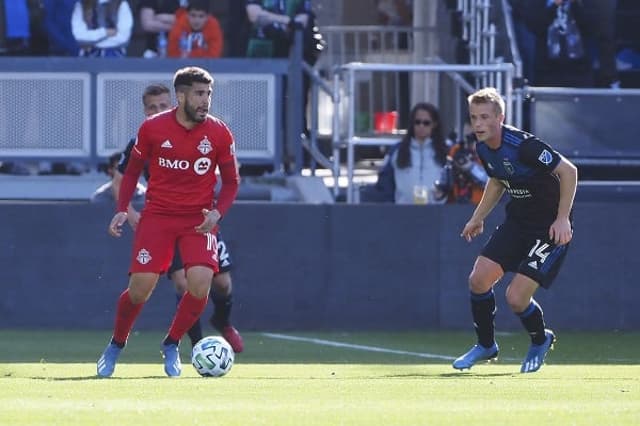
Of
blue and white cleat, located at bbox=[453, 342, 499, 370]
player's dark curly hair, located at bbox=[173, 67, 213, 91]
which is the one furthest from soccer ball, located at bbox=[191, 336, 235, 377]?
blue and white cleat, located at bbox=[453, 342, 499, 370]

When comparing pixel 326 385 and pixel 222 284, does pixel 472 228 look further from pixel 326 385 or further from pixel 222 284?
pixel 222 284

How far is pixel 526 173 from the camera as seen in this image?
1147 cm

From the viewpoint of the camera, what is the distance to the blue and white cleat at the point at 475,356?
11750mm

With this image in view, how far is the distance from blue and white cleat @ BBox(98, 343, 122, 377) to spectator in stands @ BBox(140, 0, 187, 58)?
7420mm

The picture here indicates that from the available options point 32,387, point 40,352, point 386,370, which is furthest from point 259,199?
point 32,387

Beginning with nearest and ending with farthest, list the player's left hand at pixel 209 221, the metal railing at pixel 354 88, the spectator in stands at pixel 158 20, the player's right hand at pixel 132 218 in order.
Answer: the player's left hand at pixel 209 221 → the player's right hand at pixel 132 218 → the metal railing at pixel 354 88 → the spectator in stands at pixel 158 20

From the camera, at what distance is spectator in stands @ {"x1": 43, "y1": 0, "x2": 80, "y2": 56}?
17641 mm

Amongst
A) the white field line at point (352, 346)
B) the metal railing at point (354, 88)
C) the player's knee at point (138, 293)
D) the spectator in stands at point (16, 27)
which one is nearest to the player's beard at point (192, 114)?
the player's knee at point (138, 293)

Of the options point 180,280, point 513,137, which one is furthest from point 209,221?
point 513,137

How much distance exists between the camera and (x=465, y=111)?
57.4 ft

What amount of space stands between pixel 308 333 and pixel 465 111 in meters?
3.20

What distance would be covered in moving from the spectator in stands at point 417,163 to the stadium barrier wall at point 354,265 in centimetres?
30

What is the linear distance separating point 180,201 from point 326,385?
1.83m

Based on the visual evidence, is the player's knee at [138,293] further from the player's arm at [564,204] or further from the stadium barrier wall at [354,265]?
the stadium barrier wall at [354,265]
